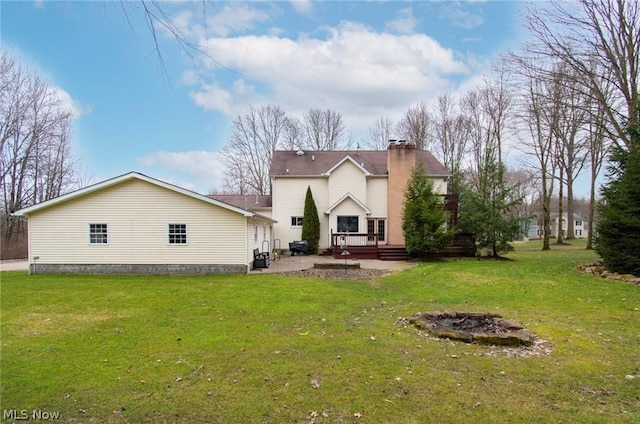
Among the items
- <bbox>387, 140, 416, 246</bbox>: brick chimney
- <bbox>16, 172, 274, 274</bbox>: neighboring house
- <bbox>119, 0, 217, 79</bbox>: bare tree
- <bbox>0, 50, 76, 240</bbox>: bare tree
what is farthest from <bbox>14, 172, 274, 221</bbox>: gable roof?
<bbox>0, 50, 76, 240</bbox>: bare tree

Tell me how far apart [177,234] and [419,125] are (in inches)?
1117

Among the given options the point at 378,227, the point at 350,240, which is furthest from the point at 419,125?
the point at 350,240

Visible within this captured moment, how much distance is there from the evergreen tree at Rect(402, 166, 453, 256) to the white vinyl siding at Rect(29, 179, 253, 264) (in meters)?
9.03

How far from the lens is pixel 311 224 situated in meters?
23.2

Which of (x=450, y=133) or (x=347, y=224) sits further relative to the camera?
(x=450, y=133)

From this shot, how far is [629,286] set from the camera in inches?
412

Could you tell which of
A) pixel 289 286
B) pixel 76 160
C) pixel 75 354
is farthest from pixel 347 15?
pixel 76 160

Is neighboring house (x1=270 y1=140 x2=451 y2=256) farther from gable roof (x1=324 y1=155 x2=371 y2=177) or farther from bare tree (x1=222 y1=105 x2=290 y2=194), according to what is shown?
bare tree (x1=222 y1=105 x2=290 y2=194)

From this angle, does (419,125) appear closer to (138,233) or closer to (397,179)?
(397,179)

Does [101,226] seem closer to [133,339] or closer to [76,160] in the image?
[133,339]

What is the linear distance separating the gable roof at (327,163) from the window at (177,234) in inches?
404

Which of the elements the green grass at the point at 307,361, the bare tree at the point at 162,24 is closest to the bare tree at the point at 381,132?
the green grass at the point at 307,361

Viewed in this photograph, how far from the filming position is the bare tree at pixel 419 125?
3575cm

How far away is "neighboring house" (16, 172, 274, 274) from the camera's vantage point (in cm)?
1477
